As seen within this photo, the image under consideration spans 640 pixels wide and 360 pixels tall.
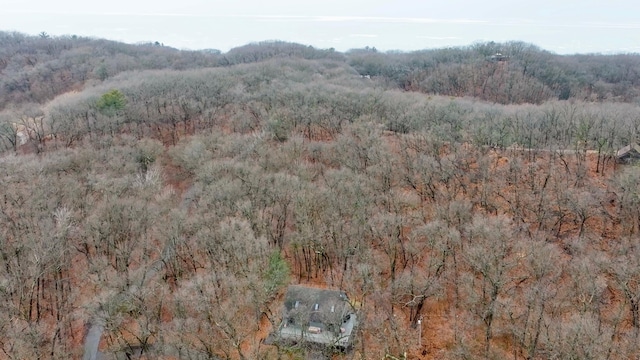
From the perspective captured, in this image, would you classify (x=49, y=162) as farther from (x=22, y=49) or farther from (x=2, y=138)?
(x=22, y=49)

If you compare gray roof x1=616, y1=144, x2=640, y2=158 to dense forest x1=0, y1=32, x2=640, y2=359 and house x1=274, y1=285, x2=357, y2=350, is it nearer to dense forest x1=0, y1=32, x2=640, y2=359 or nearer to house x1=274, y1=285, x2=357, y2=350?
dense forest x1=0, y1=32, x2=640, y2=359

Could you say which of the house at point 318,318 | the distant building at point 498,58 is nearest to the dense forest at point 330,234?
the house at point 318,318


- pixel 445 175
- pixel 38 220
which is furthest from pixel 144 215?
pixel 445 175

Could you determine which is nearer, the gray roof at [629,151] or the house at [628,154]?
the house at [628,154]

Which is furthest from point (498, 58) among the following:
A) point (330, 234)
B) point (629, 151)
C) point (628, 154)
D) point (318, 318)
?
point (318, 318)

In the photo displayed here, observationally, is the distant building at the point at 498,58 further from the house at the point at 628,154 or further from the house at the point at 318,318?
the house at the point at 318,318

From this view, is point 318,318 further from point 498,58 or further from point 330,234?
point 498,58
